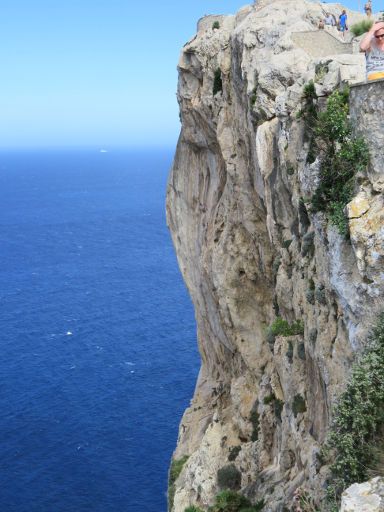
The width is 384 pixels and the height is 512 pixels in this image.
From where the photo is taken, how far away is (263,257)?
32312mm

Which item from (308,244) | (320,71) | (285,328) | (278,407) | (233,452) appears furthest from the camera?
(233,452)

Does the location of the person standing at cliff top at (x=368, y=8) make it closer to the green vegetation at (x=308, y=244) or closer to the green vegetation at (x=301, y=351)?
the green vegetation at (x=308, y=244)

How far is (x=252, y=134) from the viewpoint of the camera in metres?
29.1

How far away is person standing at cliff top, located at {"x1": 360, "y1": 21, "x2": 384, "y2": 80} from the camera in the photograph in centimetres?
1620

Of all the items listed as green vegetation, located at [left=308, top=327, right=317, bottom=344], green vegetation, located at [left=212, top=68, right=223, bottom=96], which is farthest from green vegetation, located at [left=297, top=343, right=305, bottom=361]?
green vegetation, located at [left=212, top=68, right=223, bottom=96]

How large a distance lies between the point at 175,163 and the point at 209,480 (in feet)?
70.4

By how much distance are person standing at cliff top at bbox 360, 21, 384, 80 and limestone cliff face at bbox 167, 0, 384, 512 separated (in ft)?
3.50

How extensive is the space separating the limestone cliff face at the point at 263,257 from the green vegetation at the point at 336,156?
40cm

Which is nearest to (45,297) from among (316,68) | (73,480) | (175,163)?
(73,480)

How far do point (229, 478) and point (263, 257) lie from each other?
1066 centimetres

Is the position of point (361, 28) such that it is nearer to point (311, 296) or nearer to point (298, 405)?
point (311, 296)


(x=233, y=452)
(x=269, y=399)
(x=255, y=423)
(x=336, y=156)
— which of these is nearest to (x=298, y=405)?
(x=269, y=399)

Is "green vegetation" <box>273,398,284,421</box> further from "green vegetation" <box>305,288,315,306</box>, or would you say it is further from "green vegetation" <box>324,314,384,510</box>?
"green vegetation" <box>324,314,384,510</box>

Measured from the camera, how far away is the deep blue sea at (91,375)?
5669 cm
